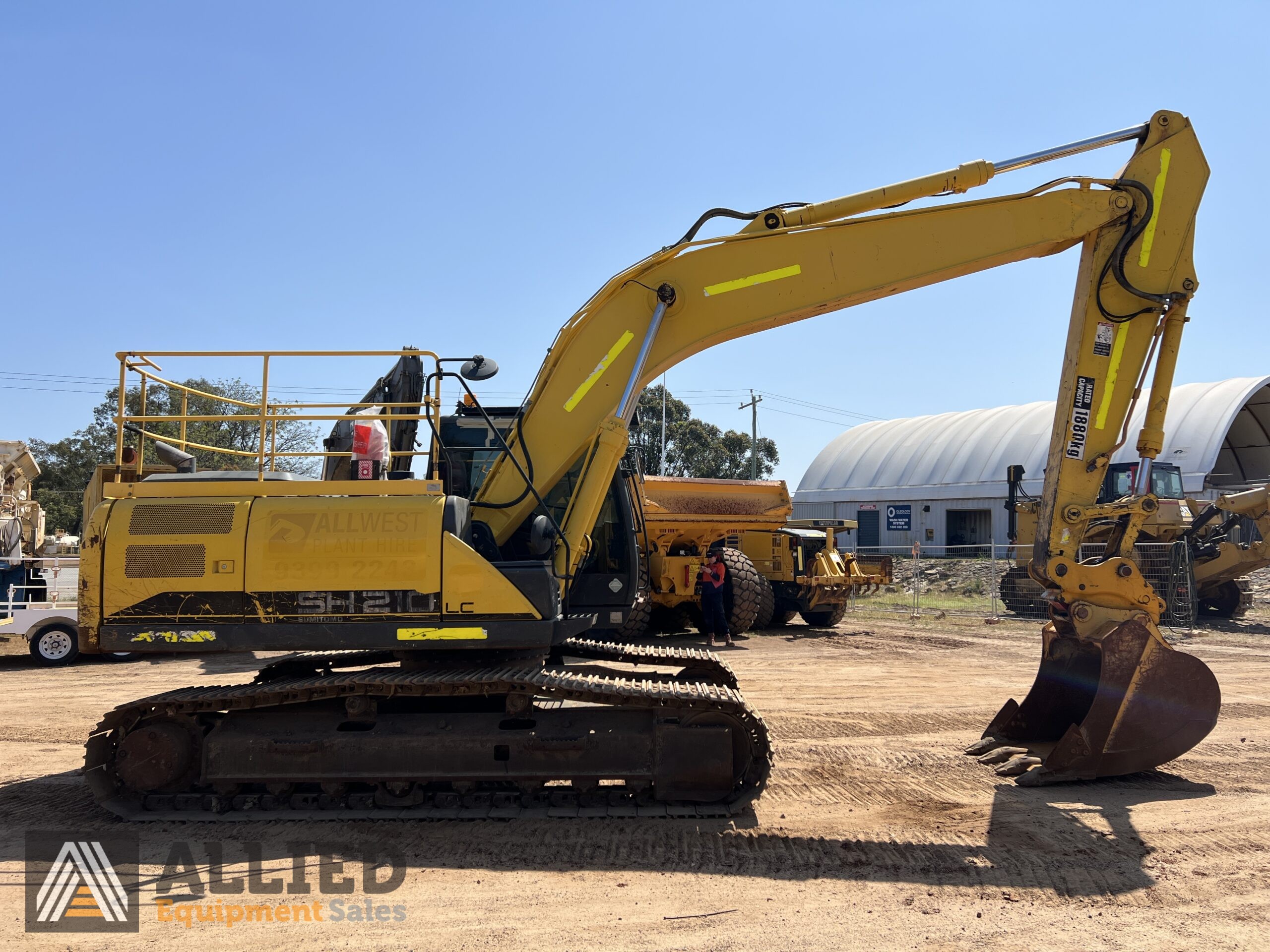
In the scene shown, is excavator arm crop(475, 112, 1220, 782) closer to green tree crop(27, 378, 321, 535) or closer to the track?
the track

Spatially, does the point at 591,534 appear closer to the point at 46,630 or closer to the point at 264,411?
the point at 264,411

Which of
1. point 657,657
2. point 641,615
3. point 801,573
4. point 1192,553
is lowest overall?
point 641,615

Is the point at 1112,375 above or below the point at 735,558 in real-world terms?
above

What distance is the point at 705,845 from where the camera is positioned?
18.6 feet

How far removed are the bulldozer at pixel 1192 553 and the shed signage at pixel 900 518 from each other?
22367 millimetres

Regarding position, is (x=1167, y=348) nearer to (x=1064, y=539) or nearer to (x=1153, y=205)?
(x=1153, y=205)

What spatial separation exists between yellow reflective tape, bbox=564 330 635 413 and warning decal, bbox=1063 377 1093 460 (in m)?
3.45

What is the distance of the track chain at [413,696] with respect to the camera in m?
6.07

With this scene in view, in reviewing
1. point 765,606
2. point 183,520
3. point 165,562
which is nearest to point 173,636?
point 165,562

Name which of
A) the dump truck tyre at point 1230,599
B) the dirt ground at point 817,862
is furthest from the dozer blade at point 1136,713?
the dump truck tyre at point 1230,599

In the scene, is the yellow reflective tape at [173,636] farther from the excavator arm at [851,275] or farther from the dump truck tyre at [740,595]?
the dump truck tyre at [740,595]

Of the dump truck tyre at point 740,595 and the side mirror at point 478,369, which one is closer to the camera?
the side mirror at point 478,369

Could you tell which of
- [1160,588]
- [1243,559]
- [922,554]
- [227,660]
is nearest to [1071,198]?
[227,660]

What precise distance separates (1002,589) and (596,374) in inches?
745
